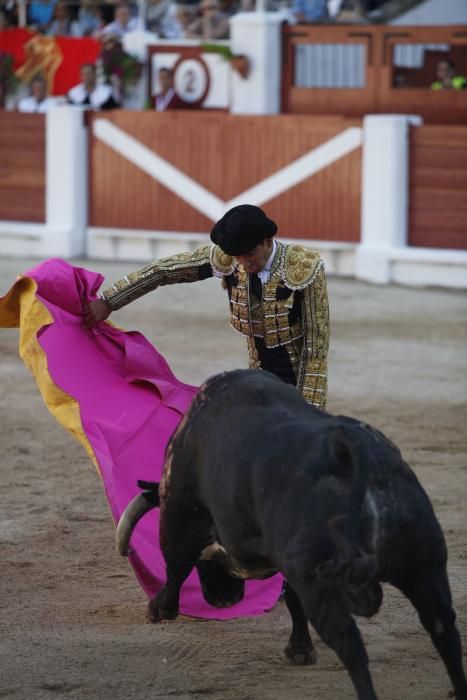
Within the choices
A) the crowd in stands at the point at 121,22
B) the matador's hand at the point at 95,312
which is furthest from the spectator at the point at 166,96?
the matador's hand at the point at 95,312

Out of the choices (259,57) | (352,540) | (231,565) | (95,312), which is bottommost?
→ (231,565)

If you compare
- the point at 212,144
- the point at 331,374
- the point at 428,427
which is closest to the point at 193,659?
the point at 428,427

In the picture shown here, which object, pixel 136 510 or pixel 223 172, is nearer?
pixel 136 510

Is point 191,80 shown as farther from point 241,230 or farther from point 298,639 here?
point 298,639

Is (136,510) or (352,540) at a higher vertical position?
(352,540)

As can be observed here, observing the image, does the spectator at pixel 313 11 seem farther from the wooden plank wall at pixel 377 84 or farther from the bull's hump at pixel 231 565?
the bull's hump at pixel 231 565

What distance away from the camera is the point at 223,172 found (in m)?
11.2

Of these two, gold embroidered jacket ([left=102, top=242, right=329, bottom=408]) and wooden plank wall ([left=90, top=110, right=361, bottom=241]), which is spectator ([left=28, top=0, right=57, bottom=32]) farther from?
gold embroidered jacket ([left=102, top=242, right=329, bottom=408])

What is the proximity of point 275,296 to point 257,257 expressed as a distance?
0.16m

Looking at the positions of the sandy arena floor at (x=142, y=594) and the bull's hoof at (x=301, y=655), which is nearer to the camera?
the sandy arena floor at (x=142, y=594)

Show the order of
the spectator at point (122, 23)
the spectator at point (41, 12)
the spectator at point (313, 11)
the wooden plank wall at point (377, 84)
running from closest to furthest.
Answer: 1. the wooden plank wall at point (377, 84)
2. the spectator at point (313, 11)
3. the spectator at point (122, 23)
4. the spectator at point (41, 12)

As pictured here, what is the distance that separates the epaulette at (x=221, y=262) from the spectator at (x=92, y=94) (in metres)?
8.54

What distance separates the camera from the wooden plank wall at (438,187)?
10141 millimetres

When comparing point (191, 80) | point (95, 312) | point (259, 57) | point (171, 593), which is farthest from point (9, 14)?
point (171, 593)
